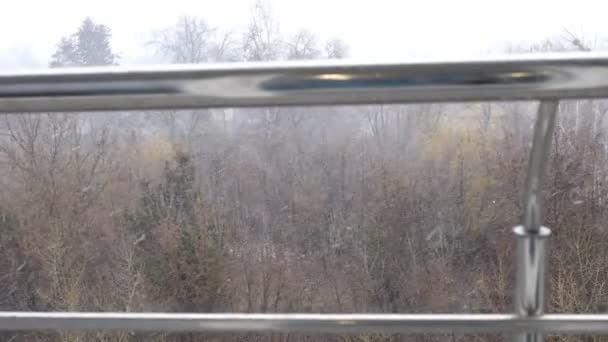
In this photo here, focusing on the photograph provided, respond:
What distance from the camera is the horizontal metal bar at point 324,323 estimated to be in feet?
2.41

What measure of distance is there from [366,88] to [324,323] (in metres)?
0.27

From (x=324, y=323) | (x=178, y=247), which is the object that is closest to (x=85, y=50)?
(x=178, y=247)

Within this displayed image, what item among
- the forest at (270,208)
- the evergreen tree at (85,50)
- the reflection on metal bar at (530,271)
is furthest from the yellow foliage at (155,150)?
the evergreen tree at (85,50)

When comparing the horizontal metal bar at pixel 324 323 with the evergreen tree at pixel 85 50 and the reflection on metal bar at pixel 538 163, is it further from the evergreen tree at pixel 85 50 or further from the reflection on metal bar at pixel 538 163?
the evergreen tree at pixel 85 50

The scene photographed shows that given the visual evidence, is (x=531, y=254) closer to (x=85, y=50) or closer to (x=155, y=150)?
(x=155, y=150)

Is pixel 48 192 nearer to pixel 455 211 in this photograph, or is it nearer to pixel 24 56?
pixel 455 211

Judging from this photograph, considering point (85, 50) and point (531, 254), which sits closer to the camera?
point (531, 254)

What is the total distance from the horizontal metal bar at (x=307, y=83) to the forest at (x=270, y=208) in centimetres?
72

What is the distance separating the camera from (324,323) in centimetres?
76

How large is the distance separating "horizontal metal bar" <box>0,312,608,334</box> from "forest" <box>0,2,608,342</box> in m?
0.62

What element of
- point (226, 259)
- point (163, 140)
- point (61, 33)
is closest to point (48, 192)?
point (163, 140)

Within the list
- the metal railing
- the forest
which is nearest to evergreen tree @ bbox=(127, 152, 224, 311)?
the forest

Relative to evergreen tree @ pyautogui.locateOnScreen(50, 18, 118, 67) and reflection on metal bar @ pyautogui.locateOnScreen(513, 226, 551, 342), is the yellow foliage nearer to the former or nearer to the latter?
reflection on metal bar @ pyautogui.locateOnScreen(513, 226, 551, 342)

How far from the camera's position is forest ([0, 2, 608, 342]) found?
57.0 inches
